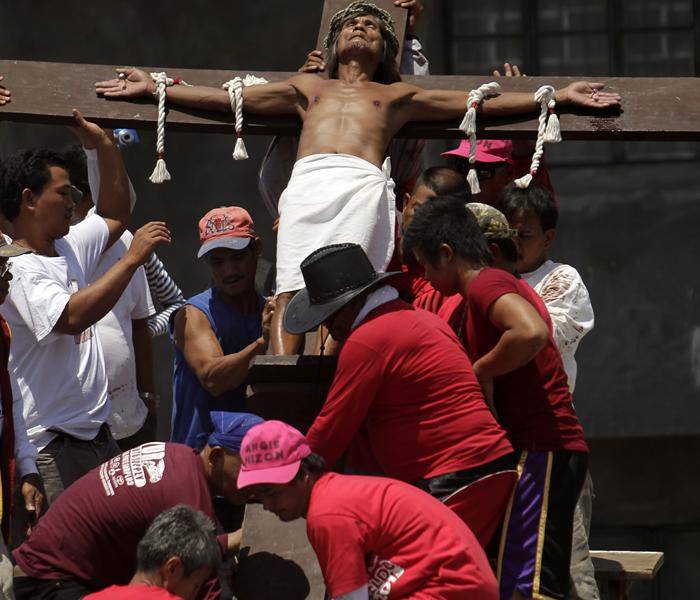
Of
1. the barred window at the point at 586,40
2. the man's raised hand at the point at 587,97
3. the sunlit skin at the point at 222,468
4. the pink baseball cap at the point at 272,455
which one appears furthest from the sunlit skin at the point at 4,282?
the barred window at the point at 586,40

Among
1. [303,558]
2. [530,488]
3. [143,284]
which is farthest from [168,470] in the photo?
[143,284]

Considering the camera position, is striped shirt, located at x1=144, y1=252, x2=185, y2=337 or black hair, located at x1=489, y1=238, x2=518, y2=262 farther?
striped shirt, located at x1=144, y1=252, x2=185, y2=337

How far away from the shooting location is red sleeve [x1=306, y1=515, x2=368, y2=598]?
4.79 meters

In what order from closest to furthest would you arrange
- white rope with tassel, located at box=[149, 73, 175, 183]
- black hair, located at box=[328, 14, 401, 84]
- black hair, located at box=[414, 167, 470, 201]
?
black hair, located at box=[414, 167, 470, 201] < white rope with tassel, located at box=[149, 73, 175, 183] < black hair, located at box=[328, 14, 401, 84]

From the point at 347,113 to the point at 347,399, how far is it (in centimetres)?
183

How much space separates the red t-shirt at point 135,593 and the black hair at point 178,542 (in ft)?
0.22

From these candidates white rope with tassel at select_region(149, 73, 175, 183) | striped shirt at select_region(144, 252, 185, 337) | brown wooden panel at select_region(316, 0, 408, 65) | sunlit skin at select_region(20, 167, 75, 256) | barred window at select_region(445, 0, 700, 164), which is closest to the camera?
sunlit skin at select_region(20, 167, 75, 256)

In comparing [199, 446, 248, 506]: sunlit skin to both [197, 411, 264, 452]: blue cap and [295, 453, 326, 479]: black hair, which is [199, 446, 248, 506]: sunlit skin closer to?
[197, 411, 264, 452]: blue cap

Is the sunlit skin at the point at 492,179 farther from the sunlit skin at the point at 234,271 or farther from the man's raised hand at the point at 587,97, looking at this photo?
the sunlit skin at the point at 234,271

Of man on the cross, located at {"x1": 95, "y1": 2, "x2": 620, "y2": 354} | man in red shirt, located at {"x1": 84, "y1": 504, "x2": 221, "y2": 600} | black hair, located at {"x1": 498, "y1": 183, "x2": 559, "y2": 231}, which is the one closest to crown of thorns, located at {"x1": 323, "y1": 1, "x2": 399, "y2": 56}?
man on the cross, located at {"x1": 95, "y1": 2, "x2": 620, "y2": 354}

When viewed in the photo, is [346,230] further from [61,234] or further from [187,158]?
[187,158]

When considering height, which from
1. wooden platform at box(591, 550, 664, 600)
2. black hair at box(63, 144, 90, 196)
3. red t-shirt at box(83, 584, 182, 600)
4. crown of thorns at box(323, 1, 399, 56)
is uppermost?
crown of thorns at box(323, 1, 399, 56)

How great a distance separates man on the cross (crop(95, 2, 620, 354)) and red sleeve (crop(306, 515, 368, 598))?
163cm

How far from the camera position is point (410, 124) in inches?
276
